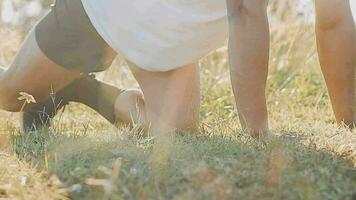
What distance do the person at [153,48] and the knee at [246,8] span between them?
0.37 m

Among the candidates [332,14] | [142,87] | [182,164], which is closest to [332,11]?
[332,14]

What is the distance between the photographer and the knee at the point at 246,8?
2.64 metres

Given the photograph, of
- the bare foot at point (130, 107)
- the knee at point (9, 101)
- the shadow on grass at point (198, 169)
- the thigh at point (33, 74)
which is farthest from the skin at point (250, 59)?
the knee at point (9, 101)

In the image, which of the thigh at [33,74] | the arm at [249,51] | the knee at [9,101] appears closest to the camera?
the arm at [249,51]

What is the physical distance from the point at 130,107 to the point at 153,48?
1.20 ft

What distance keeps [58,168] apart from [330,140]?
0.93 meters

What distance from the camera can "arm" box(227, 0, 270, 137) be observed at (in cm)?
264

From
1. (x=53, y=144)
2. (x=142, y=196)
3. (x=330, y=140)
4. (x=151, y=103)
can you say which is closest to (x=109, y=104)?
(x=151, y=103)

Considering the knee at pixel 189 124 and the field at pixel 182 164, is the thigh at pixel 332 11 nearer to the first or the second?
the field at pixel 182 164

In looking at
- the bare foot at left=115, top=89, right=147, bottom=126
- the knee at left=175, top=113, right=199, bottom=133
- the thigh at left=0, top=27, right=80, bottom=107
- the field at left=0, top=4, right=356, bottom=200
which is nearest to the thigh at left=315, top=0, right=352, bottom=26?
the field at left=0, top=4, right=356, bottom=200

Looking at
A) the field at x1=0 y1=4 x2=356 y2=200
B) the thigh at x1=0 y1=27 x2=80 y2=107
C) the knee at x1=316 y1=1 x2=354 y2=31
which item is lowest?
the field at x1=0 y1=4 x2=356 y2=200

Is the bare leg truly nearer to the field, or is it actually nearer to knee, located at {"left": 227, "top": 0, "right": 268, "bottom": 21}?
the field

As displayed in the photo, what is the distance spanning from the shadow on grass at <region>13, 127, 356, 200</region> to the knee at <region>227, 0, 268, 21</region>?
0.42m

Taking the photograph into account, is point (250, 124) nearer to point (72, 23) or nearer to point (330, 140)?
point (330, 140)
